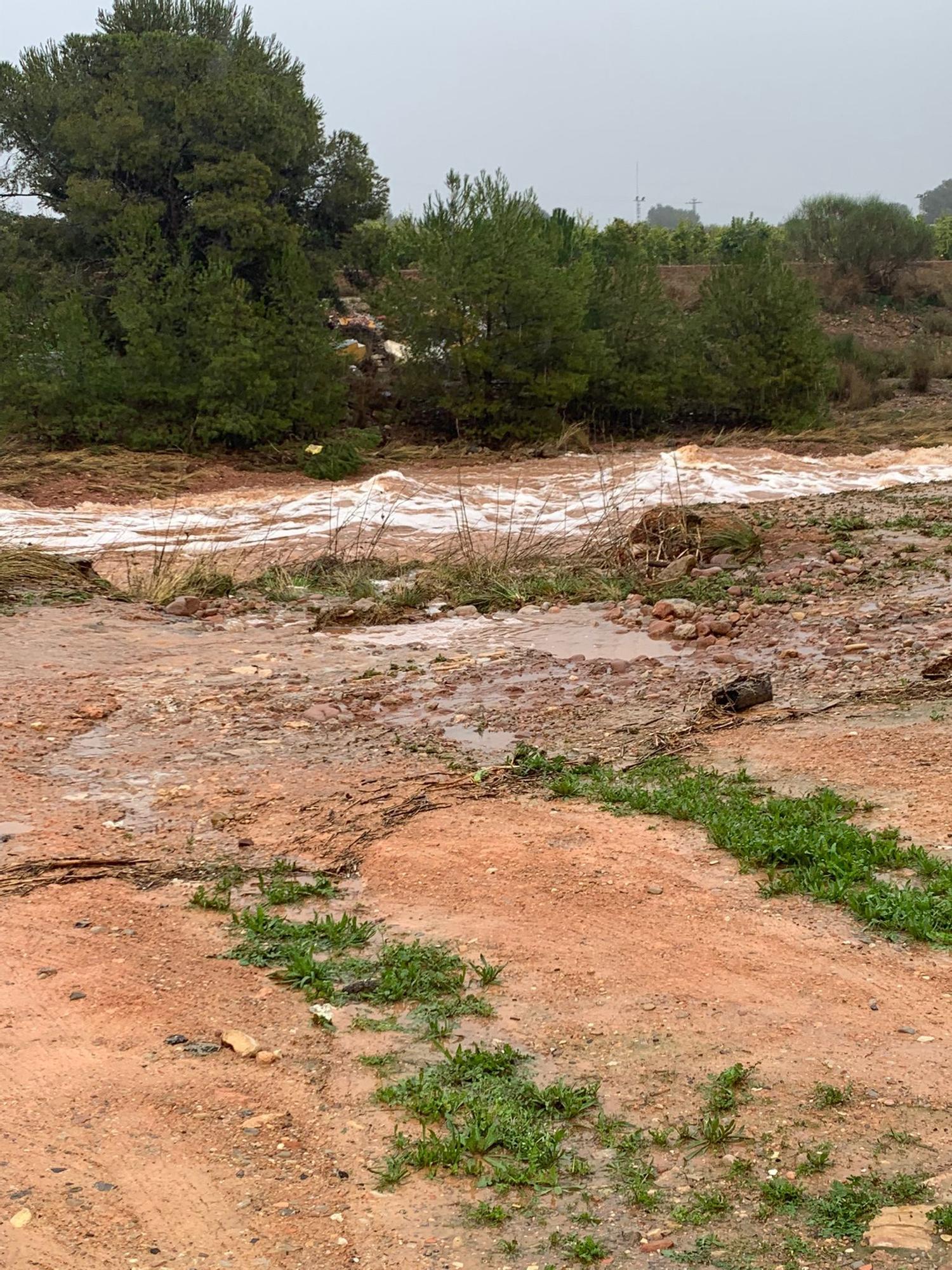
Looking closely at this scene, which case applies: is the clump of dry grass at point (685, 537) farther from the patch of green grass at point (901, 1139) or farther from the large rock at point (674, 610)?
the patch of green grass at point (901, 1139)

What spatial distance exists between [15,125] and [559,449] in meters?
10.3

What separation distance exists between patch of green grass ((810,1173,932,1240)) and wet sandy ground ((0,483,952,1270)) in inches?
2.4

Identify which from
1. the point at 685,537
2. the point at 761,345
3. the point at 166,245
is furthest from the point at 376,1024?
the point at 761,345

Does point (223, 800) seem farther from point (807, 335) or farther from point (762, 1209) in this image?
point (807, 335)

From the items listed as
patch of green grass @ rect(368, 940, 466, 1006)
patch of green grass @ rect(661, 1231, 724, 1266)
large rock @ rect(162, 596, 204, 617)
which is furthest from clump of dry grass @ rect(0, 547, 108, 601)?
patch of green grass @ rect(661, 1231, 724, 1266)

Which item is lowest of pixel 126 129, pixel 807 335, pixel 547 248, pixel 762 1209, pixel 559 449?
pixel 762 1209

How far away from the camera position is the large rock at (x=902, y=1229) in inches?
87.8

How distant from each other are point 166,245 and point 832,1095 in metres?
19.6

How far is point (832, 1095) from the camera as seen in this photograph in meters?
2.70

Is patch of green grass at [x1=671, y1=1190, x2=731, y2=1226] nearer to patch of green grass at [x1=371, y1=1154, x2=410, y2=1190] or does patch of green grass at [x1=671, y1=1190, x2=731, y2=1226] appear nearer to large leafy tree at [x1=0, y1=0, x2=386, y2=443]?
patch of green grass at [x1=371, y1=1154, x2=410, y2=1190]

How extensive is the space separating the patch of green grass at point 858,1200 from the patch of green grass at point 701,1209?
6.5 inches

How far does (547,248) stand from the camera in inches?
804

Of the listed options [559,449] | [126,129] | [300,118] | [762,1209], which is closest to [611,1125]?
[762,1209]

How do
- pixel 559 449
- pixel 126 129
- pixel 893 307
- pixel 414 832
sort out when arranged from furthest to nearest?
1. pixel 893 307
2. pixel 559 449
3. pixel 126 129
4. pixel 414 832
